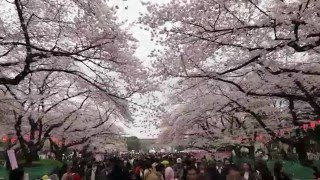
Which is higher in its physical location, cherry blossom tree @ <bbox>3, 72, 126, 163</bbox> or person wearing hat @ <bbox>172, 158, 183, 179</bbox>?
cherry blossom tree @ <bbox>3, 72, 126, 163</bbox>

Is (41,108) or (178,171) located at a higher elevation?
(41,108)

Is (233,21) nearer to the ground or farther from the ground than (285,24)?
farther from the ground

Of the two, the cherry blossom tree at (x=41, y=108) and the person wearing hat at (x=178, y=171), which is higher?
the cherry blossom tree at (x=41, y=108)

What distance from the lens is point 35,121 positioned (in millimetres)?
21297

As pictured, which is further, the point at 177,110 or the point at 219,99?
the point at 177,110

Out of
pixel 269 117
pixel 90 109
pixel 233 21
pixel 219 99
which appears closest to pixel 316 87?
pixel 219 99

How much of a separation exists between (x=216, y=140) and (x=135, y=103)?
70.9ft

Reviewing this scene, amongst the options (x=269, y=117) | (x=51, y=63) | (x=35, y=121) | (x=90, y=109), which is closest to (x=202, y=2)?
(x=51, y=63)

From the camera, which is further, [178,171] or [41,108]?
[41,108]

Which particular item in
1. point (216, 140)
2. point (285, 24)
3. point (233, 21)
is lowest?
point (216, 140)

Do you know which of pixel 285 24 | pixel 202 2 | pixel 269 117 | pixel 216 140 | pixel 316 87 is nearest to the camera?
pixel 285 24

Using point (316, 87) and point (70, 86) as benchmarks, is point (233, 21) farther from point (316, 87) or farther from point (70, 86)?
point (70, 86)

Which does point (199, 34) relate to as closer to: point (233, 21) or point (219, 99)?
point (233, 21)

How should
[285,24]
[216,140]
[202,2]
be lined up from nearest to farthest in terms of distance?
[285,24] < [202,2] < [216,140]
